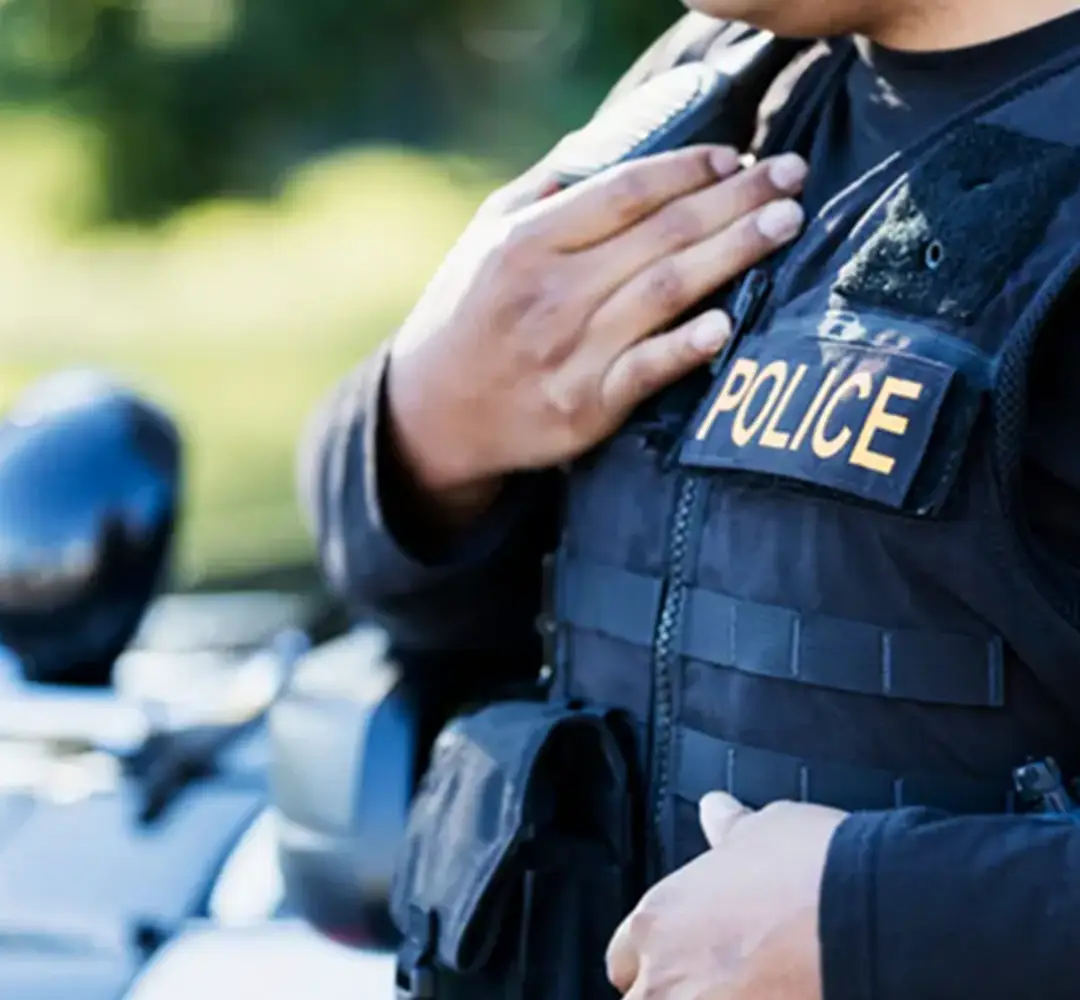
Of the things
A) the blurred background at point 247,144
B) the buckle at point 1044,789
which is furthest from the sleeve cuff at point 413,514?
the blurred background at point 247,144

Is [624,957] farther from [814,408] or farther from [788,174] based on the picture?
[788,174]

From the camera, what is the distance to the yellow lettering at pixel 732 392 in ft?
4.43

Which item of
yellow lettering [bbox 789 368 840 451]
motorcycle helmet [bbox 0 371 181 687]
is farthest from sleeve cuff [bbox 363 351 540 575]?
motorcycle helmet [bbox 0 371 181 687]

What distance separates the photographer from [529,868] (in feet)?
4.76

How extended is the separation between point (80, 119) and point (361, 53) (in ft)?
3.33

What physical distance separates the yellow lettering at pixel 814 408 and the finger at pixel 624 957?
286 mm

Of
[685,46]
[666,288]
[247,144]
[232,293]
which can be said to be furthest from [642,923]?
[232,293]

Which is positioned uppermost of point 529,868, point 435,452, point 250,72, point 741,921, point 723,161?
point 723,161

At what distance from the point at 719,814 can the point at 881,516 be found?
0.64 ft

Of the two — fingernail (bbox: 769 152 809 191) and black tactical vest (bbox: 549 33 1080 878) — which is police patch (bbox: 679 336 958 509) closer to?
black tactical vest (bbox: 549 33 1080 878)

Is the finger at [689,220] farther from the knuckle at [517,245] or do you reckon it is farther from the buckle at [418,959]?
the buckle at [418,959]

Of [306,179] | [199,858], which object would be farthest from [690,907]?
[306,179]

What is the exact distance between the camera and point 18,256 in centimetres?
1141

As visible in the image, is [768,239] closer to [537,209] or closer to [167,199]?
[537,209]
